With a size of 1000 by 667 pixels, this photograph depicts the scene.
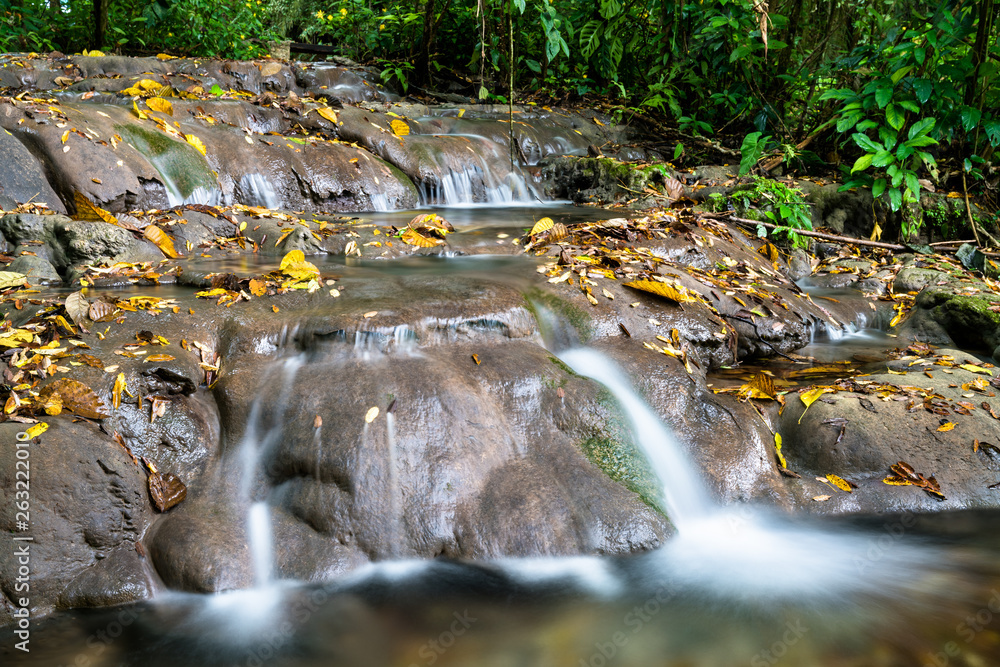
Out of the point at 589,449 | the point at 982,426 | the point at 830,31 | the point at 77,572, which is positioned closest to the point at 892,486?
the point at 982,426

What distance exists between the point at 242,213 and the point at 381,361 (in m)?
3.64

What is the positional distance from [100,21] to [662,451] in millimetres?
13448

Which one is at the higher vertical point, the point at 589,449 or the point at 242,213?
the point at 242,213

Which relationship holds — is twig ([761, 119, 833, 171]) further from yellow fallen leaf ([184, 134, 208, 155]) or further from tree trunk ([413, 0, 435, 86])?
yellow fallen leaf ([184, 134, 208, 155])

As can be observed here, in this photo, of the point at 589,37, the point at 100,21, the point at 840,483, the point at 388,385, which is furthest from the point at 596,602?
the point at 100,21

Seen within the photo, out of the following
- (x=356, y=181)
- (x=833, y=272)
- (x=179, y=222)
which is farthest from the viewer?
(x=356, y=181)

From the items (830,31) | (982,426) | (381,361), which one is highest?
(830,31)

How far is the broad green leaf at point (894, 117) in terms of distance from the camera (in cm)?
722

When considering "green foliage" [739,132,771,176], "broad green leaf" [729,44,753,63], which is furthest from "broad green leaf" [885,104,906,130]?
"broad green leaf" [729,44,753,63]

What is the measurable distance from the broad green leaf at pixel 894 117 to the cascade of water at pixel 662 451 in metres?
5.36

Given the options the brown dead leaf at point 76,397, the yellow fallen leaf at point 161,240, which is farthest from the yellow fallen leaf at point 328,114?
the brown dead leaf at point 76,397

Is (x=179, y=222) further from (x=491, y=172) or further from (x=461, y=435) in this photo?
(x=491, y=172)

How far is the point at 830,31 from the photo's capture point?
10.5 meters

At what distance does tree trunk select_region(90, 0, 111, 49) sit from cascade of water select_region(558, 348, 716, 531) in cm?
1259
